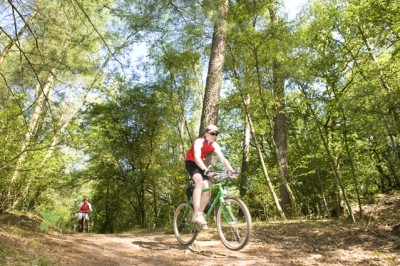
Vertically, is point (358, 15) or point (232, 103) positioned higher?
point (358, 15)

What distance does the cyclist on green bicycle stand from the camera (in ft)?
13.8

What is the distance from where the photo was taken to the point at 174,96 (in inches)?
528

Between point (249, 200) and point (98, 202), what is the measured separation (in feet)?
27.8

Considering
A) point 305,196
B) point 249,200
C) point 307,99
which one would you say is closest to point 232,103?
point 307,99

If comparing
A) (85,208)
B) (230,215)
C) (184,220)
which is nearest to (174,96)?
(85,208)

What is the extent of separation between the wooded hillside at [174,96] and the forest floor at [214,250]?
0.52 meters

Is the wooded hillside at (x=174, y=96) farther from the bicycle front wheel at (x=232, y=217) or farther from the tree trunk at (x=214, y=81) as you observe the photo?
the bicycle front wheel at (x=232, y=217)

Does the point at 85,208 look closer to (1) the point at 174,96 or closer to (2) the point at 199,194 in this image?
(1) the point at 174,96

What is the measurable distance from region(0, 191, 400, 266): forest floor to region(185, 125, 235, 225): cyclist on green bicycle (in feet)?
2.09

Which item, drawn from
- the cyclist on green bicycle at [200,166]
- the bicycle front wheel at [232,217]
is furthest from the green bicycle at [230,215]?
the cyclist on green bicycle at [200,166]

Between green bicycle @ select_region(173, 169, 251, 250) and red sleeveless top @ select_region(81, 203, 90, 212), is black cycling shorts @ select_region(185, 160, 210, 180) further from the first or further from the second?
red sleeveless top @ select_region(81, 203, 90, 212)

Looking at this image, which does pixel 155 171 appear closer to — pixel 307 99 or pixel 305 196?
pixel 307 99

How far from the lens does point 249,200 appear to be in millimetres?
11422

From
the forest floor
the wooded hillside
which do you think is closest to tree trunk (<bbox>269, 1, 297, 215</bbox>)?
the wooded hillside
